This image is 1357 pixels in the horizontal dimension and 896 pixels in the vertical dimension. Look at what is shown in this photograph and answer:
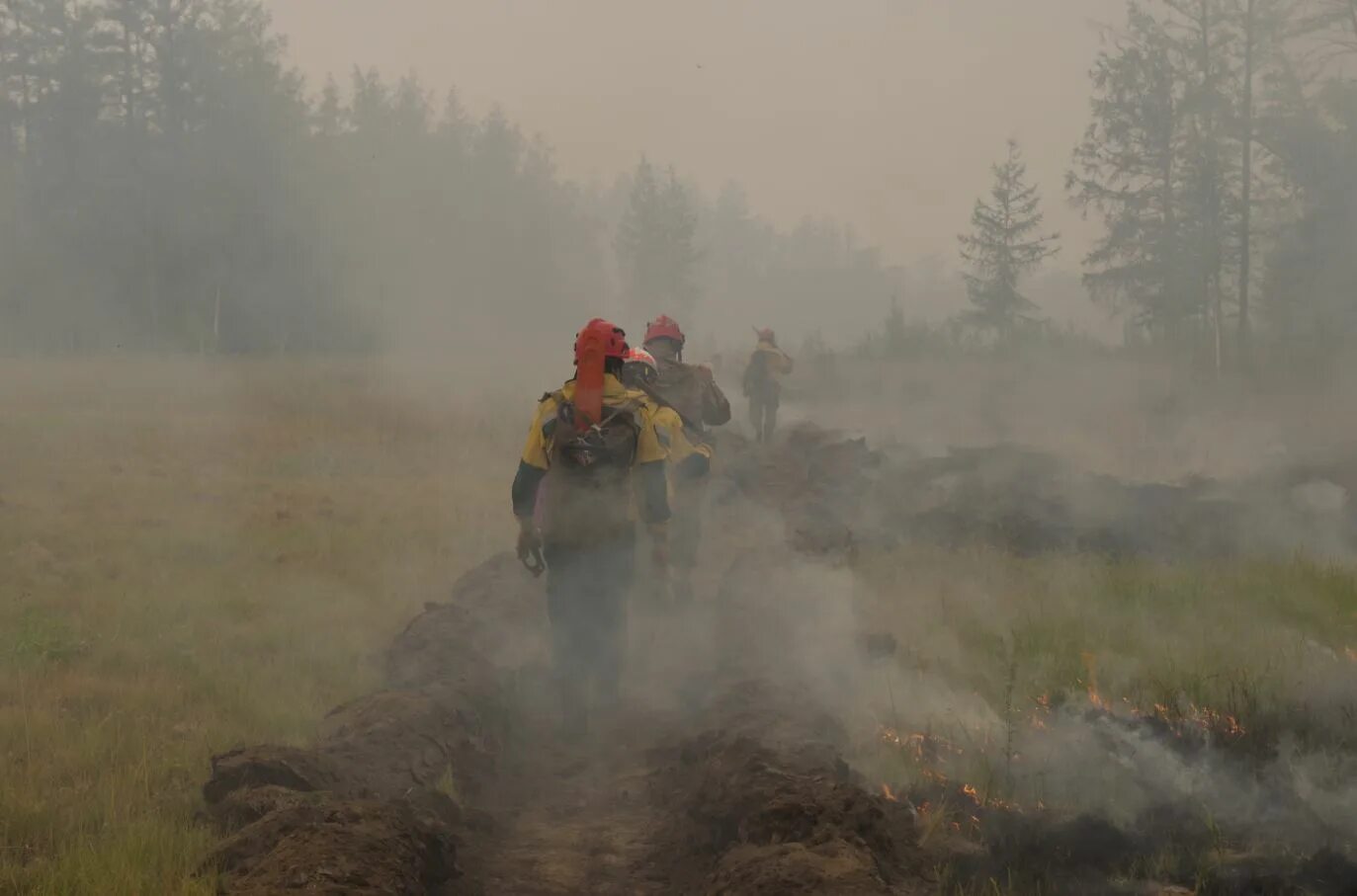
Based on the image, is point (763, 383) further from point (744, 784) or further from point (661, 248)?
point (661, 248)

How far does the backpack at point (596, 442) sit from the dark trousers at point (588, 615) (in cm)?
45

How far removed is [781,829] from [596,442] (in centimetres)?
290

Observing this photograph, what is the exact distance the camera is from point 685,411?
9172 mm

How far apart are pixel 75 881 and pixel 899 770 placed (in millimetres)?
3476

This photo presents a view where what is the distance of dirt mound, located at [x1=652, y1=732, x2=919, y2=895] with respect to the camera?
141 inches

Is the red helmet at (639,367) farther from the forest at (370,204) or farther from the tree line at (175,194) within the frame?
the tree line at (175,194)

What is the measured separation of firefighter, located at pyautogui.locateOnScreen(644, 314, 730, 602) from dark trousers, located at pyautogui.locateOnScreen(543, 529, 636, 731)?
1.84 metres

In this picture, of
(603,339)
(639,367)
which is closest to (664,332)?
(639,367)

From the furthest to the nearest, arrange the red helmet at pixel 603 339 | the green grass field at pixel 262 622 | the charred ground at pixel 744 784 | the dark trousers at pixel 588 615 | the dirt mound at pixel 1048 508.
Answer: the dirt mound at pixel 1048 508 → the dark trousers at pixel 588 615 → the red helmet at pixel 603 339 → the green grass field at pixel 262 622 → the charred ground at pixel 744 784

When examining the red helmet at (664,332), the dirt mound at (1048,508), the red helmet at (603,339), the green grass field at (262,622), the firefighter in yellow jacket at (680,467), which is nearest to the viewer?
the green grass field at (262,622)

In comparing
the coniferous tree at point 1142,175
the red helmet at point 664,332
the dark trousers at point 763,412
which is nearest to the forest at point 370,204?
the coniferous tree at point 1142,175

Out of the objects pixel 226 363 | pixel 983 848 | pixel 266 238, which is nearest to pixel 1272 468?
pixel 983 848

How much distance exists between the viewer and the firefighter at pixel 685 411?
8.89 m

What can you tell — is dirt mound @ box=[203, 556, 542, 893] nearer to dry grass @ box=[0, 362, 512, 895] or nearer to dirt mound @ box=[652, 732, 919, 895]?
dry grass @ box=[0, 362, 512, 895]
